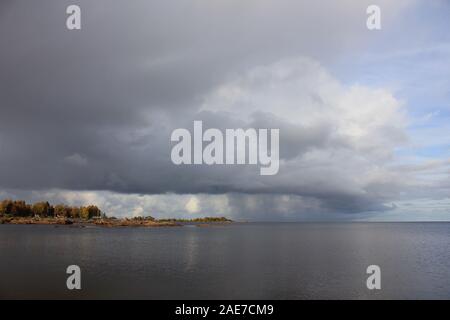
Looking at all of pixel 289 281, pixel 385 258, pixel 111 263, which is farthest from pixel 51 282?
pixel 385 258

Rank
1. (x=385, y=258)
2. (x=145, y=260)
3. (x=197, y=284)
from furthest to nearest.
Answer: (x=385, y=258) → (x=145, y=260) → (x=197, y=284)

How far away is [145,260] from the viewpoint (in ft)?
249

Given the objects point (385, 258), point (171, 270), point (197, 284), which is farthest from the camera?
point (385, 258)
